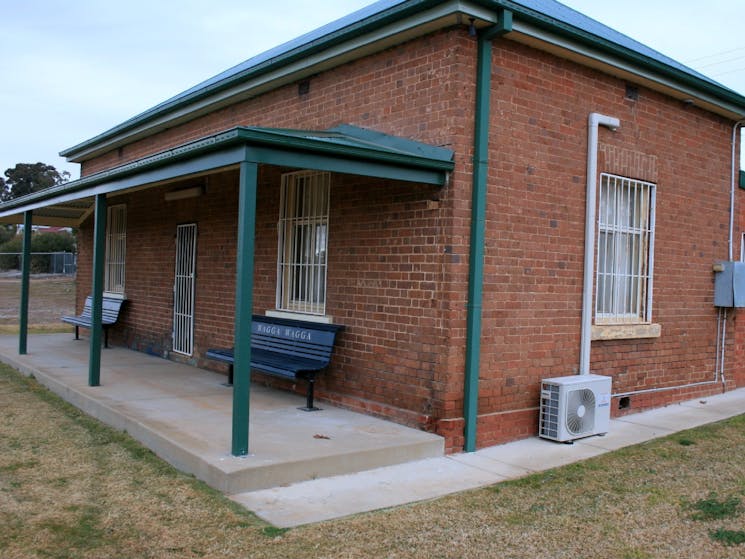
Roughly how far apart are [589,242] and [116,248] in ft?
30.0

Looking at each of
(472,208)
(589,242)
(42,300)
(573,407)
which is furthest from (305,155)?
(42,300)

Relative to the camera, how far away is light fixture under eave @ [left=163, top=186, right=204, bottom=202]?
34.4 feet

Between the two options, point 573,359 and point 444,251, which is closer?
point 444,251

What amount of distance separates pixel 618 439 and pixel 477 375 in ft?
5.84

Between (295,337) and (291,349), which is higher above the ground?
(295,337)

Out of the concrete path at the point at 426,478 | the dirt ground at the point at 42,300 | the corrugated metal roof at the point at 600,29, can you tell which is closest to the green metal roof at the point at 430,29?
the corrugated metal roof at the point at 600,29

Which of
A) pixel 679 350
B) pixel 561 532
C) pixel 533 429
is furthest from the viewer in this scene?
pixel 679 350

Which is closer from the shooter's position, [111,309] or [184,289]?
[184,289]

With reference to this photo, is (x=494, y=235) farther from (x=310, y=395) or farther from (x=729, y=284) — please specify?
(x=729, y=284)

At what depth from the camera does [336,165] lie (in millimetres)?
6098

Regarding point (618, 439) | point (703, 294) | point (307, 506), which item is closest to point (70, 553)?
point (307, 506)

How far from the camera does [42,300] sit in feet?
88.9

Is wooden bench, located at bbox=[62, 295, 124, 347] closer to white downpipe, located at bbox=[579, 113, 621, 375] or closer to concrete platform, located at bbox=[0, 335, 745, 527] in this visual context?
concrete platform, located at bbox=[0, 335, 745, 527]

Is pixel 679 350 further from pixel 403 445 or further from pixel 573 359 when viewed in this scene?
A: pixel 403 445
